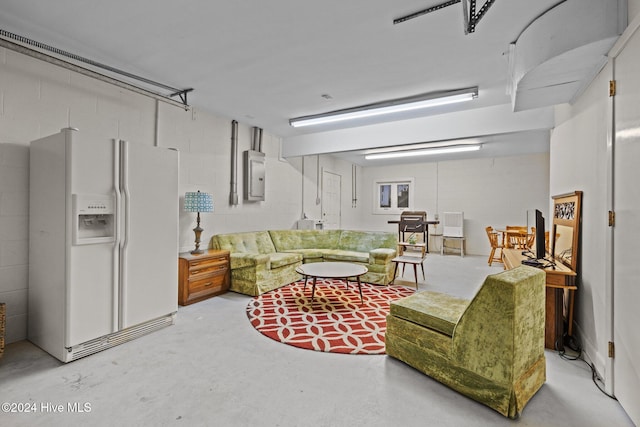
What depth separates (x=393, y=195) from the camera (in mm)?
9234

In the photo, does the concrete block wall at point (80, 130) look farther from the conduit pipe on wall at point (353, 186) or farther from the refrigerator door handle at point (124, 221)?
the conduit pipe on wall at point (353, 186)

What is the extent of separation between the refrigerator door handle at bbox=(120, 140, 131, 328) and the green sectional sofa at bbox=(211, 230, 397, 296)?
1.69m

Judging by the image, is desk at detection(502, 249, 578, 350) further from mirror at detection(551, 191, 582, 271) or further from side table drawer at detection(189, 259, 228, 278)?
side table drawer at detection(189, 259, 228, 278)

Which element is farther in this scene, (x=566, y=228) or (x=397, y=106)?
(x=397, y=106)

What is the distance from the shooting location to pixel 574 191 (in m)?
2.86

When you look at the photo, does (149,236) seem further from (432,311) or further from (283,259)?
(432,311)

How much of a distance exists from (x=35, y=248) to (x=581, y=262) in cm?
506

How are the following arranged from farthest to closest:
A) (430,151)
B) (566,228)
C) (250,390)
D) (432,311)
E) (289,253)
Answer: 1. (430,151)
2. (289,253)
3. (566,228)
4. (432,311)
5. (250,390)

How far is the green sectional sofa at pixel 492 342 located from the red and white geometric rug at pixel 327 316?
63 cm

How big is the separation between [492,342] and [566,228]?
2.05 metres

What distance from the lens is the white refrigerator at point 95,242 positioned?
7.84ft

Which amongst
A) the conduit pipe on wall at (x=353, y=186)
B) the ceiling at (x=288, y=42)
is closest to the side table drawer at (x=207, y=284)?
the ceiling at (x=288, y=42)

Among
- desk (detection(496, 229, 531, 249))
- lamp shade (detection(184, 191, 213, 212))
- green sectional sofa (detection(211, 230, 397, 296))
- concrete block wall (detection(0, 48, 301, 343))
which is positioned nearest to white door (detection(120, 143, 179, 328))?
concrete block wall (detection(0, 48, 301, 343))

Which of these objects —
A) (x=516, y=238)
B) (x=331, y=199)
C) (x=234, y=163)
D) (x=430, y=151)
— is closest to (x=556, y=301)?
(x=516, y=238)
